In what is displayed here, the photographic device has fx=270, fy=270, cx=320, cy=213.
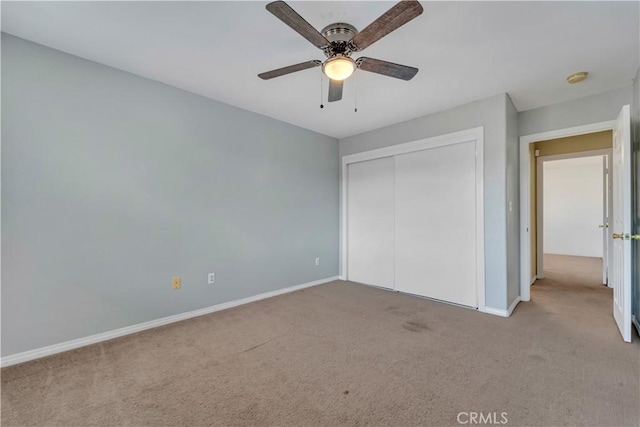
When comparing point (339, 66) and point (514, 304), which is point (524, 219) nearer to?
point (514, 304)

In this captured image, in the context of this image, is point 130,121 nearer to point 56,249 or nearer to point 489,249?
point 56,249

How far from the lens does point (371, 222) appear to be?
4211 mm

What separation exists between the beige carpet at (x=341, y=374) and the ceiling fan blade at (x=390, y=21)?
2112 millimetres

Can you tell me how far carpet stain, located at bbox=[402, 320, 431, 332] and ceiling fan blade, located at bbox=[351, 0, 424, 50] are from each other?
2.43 meters

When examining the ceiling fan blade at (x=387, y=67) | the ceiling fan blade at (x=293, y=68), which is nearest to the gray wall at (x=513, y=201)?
the ceiling fan blade at (x=387, y=67)

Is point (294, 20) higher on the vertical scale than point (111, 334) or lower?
higher

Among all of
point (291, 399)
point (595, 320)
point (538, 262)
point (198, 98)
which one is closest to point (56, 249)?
point (198, 98)

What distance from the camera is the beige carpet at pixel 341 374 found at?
4.91ft

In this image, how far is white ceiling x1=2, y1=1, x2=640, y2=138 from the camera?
1729 mm

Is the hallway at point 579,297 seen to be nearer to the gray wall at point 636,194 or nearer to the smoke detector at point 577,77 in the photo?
the gray wall at point 636,194

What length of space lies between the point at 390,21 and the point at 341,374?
219cm

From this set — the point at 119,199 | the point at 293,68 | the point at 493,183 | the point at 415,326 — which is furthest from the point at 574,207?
the point at 119,199

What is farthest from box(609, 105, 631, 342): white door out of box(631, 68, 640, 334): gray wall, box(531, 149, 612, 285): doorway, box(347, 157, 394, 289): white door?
box(531, 149, 612, 285): doorway

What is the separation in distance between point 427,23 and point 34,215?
3206mm
